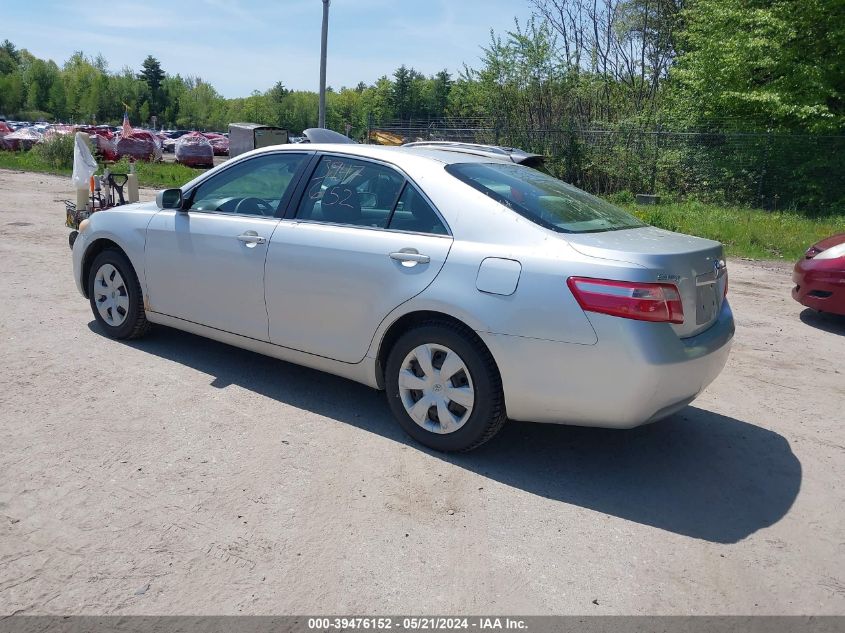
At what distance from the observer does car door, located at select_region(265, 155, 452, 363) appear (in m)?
4.09

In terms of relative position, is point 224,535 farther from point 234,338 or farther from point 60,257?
point 60,257

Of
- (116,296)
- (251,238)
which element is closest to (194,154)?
(116,296)

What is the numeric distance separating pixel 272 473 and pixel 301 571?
0.87 meters

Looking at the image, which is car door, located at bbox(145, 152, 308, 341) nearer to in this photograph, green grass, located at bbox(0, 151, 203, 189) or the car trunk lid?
the car trunk lid

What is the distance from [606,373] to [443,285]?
0.96 metres

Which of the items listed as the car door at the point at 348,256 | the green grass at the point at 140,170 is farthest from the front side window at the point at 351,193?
the green grass at the point at 140,170

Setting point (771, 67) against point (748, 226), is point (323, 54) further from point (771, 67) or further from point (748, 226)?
point (771, 67)

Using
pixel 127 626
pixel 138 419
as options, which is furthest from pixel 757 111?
pixel 127 626

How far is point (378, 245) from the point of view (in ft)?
13.8

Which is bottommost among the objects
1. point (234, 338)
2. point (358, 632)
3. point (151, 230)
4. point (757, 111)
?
point (358, 632)

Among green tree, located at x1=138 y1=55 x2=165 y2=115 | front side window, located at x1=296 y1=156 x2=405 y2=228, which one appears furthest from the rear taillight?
green tree, located at x1=138 y1=55 x2=165 y2=115

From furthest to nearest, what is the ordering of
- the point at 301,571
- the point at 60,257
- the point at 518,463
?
the point at 60,257 → the point at 518,463 → the point at 301,571

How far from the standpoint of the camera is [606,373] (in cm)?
352

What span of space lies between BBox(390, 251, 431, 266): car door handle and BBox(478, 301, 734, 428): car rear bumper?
56cm
